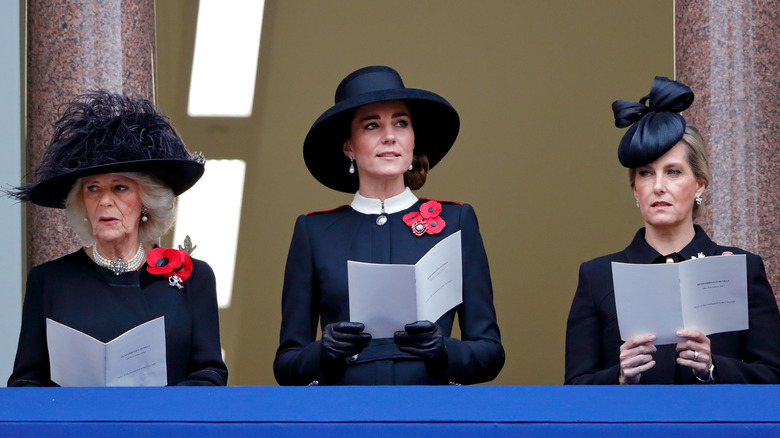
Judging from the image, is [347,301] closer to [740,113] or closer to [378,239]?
[378,239]

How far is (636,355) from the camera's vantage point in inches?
126

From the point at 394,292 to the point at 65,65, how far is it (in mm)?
2651

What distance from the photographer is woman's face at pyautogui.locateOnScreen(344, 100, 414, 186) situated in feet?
11.9

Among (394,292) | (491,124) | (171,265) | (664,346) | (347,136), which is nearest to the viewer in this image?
(394,292)

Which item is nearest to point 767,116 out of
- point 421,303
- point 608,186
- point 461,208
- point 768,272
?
point 768,272

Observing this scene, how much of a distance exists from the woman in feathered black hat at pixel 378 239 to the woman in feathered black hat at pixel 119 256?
34 centimetres

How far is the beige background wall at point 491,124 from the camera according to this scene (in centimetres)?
846

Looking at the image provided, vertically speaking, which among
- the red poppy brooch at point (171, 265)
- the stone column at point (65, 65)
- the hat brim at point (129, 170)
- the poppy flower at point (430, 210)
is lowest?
the red poppy brooch at point (171, 265)

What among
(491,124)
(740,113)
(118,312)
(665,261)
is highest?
(491,124)

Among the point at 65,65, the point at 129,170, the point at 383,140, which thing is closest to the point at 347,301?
the point at 383,140

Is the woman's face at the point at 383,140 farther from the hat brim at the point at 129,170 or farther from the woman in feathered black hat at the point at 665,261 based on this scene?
the woman in feathered black hat at the point at 665,261

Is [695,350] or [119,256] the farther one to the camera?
[119,256]

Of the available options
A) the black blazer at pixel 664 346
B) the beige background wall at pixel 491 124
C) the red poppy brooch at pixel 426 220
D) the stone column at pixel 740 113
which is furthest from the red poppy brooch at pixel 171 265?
the beige background wall at pixel 491 124

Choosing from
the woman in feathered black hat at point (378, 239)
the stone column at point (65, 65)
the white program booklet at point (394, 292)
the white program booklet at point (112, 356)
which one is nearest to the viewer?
the white program booklet at point (394, 292)
